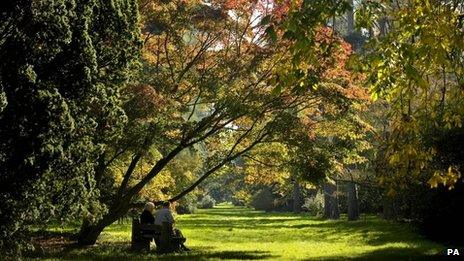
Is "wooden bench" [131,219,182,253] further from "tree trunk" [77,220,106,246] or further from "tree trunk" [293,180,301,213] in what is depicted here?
"tree trunk" [293,180,301,213]

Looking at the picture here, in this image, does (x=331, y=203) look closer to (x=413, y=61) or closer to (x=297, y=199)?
(x=297, y=199)

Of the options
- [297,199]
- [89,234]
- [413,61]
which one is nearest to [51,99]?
[413,61]

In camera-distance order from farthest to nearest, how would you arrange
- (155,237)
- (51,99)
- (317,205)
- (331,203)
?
(317,205) → (331,203) → (155,237) → (51,99)

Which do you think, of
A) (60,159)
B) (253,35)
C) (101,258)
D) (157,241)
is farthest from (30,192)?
(253,35)

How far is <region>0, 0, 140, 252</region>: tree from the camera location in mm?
9695

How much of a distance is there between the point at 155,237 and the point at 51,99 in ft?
25.0

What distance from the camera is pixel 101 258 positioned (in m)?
14.3

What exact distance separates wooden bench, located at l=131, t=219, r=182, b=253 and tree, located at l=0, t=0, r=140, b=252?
4.37 metres

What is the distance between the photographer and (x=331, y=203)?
43.9 metres

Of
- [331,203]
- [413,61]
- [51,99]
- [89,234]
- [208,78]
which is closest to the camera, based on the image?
[413,61]

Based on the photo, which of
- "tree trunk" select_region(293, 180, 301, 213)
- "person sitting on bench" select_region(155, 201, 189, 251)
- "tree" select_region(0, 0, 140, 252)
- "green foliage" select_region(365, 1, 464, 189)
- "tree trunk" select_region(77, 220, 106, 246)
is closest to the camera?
"green foliage" select_region(365, 1, 464, 189)

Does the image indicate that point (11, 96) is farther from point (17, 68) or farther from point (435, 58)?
point (435, 58)

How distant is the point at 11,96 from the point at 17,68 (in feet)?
1.95

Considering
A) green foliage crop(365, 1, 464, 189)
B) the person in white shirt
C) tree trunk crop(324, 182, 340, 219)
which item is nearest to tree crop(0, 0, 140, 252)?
the person in white shirt
